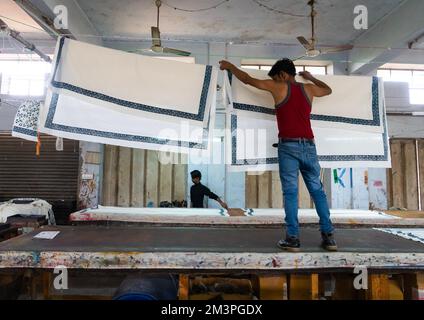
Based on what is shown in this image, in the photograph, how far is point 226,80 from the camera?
343 centimetres

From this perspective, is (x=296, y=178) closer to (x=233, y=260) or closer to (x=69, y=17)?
(x=233, y=260)

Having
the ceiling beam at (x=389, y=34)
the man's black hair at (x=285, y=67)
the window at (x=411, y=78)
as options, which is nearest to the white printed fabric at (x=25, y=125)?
the man's black hair at (x=285, y=67)

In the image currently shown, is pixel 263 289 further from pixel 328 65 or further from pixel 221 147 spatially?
pixel 328 65

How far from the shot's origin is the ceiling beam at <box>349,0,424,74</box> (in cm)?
607

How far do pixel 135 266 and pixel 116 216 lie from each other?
2.10 metres

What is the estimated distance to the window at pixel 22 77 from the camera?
771cm

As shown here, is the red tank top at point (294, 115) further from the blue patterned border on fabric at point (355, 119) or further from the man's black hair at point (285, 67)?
the blue patterned border on fabric at point (355, 119)

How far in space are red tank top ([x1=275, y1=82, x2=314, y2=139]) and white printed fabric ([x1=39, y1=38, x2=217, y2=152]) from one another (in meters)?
0.96

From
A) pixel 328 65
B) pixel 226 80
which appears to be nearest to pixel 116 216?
pixel 226 80

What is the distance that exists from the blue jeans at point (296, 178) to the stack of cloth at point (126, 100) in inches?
43.9

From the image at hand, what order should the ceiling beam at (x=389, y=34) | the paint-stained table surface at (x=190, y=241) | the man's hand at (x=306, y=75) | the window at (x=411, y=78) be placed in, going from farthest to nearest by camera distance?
1. the window at (x=411, y=78)
2. the ceiling beam at (x=389, y=34)
3. the man's hand at (x=306, y=75)
4. the paint-stained table surface at (x=190, y=241)

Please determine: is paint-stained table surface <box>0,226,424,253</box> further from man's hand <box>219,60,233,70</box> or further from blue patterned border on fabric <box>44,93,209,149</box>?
man's hand <box>219,60,233,70</box>

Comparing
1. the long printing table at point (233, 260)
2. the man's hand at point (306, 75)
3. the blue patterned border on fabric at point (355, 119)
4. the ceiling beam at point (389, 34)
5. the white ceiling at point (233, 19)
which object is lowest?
the long printing table at point (233, 260)

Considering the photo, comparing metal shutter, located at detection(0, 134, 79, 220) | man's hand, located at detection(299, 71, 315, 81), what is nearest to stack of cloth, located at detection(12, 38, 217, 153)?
man's hand, located at detection(299, 71, 315, 81)
